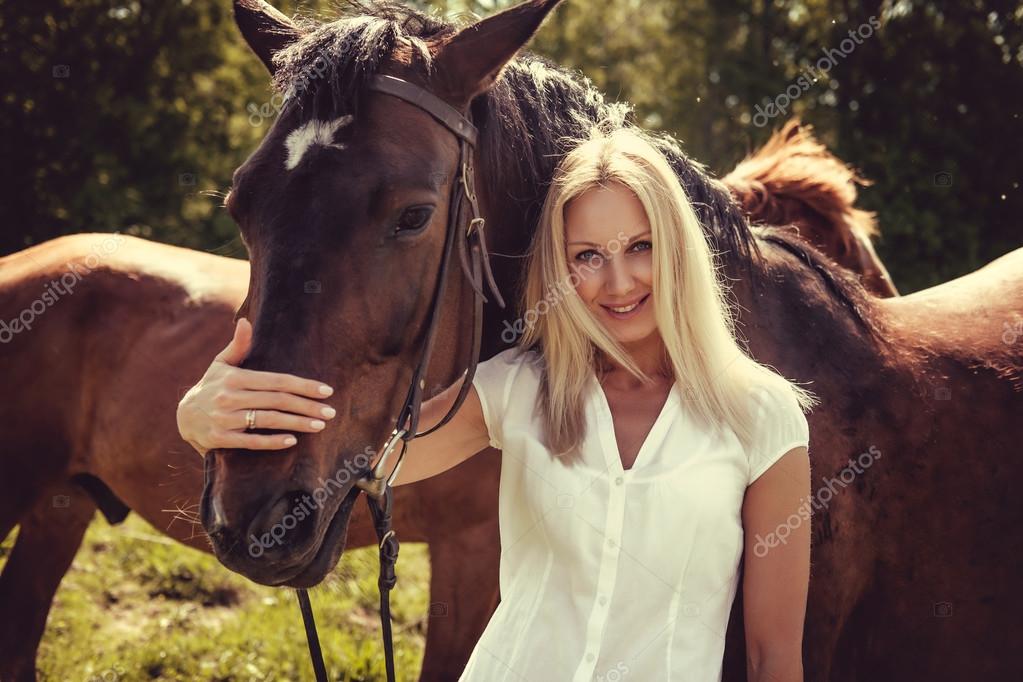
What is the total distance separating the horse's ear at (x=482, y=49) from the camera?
6.45 ft

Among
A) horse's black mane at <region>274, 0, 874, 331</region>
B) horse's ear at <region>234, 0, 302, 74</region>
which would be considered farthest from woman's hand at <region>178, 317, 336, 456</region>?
horse's ear at <region>234, 0, 302, 74</region>

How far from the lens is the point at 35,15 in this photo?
22.9 feet

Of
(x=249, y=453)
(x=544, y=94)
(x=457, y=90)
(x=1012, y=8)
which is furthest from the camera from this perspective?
(x=1012, y=8)

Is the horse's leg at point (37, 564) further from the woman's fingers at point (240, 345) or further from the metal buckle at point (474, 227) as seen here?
the metal buckle at point (474, 227)

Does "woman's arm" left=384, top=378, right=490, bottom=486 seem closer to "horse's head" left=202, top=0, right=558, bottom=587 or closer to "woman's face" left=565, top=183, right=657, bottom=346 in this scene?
"horse's head" left=202, top=0, right=558, bottom=587

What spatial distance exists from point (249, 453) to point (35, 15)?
7012 millimetres

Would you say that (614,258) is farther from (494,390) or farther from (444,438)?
(444,438)

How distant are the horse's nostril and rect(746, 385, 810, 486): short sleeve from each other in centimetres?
93

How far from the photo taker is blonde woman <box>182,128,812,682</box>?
179cm

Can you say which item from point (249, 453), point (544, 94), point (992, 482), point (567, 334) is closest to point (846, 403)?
point (992, 482)

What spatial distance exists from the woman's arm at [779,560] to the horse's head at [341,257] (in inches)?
31.3

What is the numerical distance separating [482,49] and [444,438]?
0.94m

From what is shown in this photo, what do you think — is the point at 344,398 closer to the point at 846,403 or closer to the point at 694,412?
the point at 694,412

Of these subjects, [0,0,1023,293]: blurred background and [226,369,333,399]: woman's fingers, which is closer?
[226,369,333,399]: woman's fingers
